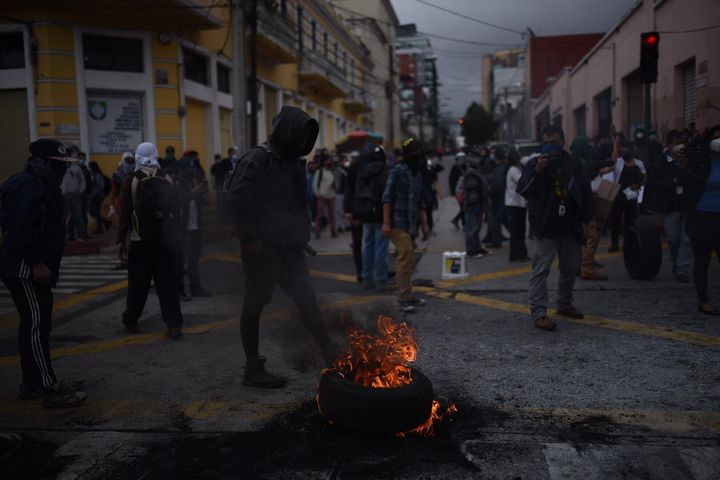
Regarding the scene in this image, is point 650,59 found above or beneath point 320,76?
beneath

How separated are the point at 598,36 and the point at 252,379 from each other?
1907 inches

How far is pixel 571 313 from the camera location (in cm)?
645

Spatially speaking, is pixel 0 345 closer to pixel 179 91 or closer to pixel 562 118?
pixel 179 91

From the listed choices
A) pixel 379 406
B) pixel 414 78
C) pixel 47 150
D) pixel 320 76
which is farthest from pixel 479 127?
pixel 379 406

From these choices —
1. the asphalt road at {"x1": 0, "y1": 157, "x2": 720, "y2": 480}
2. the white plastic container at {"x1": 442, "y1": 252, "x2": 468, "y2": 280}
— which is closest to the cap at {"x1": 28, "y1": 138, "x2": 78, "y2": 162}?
the asphalt road at {"x1": 0, "y1": 157, "x2": 720, "y2": 480}

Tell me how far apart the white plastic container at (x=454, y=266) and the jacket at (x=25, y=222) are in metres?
5.72

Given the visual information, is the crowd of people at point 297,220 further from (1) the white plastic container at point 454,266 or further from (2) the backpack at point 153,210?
(1) the white plastic container at point 454,266

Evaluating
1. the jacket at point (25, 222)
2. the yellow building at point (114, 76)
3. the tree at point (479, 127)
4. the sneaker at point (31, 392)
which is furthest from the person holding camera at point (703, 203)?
the tree at point (479, 127)

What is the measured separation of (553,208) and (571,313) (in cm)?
109

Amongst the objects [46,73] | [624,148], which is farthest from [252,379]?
[46,73]

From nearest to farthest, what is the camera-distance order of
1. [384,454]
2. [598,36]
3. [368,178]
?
[384,454]
[368,178]
[598,36]

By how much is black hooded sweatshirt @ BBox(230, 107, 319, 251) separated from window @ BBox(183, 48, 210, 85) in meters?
14.4

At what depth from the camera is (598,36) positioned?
46.9 m

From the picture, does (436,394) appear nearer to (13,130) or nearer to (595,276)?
(595,276)
